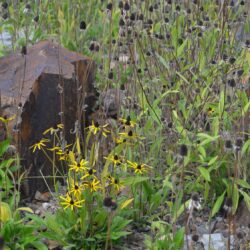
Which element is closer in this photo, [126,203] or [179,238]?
[179,238]

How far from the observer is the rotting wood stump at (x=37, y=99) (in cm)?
384

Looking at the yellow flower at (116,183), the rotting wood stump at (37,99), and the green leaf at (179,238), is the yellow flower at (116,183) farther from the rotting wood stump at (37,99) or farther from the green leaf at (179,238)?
the rotting wood stump at (37,99)

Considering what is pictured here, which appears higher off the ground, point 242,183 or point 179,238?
point 242,183

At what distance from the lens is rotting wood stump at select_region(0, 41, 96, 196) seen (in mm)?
3842

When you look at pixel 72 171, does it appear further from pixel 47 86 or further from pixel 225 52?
pixel 225 52

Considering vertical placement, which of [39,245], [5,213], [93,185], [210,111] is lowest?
[39,245]

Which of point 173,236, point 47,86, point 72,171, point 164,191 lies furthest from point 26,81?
point 173,236

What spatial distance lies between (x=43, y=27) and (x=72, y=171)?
2.63m

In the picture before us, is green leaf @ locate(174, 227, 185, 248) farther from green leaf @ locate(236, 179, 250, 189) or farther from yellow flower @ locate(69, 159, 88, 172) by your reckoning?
yellow flower @ locate(69, 159, 88, 172)

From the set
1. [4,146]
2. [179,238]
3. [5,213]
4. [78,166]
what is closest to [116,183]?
[78,166]

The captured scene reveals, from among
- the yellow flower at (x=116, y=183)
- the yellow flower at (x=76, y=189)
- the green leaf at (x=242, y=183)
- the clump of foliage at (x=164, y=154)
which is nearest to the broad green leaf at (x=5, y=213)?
the clump of foliage at (x=164, y=154)

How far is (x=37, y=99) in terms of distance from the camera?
156 inches

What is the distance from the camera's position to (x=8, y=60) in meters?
4.34

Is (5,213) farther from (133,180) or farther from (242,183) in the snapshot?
(242,183)
